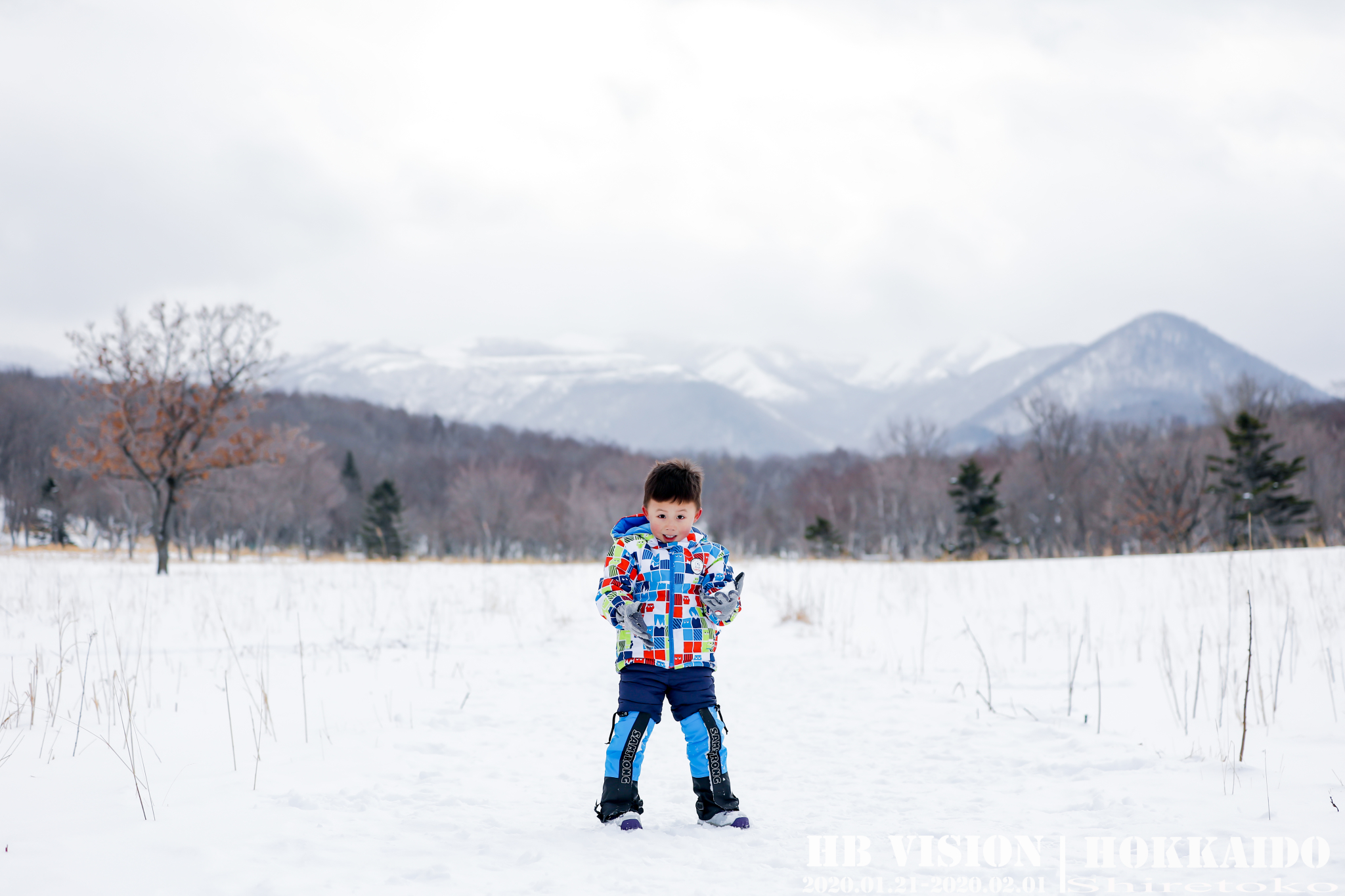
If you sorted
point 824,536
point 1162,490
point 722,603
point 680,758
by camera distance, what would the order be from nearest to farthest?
point 722,603
point 680,758
point 1162,490
point 824,536

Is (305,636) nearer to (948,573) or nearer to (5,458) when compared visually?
(948,573)

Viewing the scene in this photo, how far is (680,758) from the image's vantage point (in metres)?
4.45

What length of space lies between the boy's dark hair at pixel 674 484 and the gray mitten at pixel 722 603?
0.42 metres

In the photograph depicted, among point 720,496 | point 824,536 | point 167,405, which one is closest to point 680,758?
point 167,405

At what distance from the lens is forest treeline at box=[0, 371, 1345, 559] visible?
46781 millimetres

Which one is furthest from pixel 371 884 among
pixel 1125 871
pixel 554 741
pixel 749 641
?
pixel 749 641

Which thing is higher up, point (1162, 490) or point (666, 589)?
point (1162, 490)

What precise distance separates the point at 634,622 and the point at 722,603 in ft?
1.32

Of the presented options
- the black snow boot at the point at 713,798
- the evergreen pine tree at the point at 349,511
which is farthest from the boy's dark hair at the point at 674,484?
the evergreen pine tree at the point at 349,511

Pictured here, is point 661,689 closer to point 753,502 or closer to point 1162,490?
point 1162,490

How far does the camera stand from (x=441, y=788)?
3.62m

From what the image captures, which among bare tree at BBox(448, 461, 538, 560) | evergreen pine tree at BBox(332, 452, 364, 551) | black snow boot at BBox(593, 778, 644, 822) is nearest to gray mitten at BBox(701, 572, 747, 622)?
black snow boot at BBox(593, 778, 644, 822)

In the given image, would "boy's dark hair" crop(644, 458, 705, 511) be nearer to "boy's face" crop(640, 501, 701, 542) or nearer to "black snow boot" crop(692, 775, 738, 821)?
"boy's face" crop(640, 501, 701, 542)

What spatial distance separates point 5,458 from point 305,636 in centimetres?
9125
